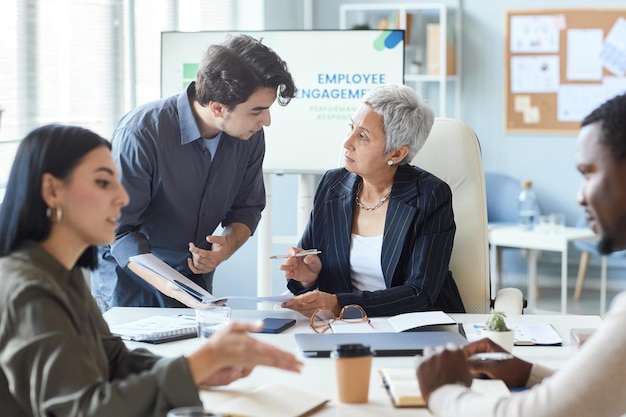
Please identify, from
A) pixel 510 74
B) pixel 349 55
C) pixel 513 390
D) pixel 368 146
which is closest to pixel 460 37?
pixel 510 74

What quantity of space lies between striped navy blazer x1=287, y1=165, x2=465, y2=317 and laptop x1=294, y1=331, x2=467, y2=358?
1.10 ft

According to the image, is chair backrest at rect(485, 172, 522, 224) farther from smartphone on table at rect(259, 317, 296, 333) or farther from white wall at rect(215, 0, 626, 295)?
smartphone on table at rect(259, 317, 296, 333)

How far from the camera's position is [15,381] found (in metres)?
1.45

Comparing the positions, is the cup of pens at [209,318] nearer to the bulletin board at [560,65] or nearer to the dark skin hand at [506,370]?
the dark skin hand at [506,370]

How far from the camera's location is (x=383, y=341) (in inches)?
84.0

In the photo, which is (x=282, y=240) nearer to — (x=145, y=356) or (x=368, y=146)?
(x=368, y=146)

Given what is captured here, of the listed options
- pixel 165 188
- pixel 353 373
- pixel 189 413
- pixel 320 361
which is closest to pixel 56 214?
pixel 189 413

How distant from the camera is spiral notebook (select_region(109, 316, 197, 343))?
2184mm

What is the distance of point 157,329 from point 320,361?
0.47 meters

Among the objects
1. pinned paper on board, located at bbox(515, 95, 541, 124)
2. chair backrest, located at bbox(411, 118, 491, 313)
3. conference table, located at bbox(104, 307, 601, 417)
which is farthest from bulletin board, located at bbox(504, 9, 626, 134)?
conference table, located at bbox(104, 307, 601, 417)

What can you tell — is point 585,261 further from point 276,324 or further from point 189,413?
point 189,413

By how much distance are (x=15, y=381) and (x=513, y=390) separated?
950 mm

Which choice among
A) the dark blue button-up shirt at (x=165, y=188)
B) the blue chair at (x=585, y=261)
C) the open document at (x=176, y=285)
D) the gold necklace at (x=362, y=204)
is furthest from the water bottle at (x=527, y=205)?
the open document at (x=176, y=285)

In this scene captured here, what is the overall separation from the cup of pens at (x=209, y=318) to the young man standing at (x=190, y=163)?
0.47 metres
